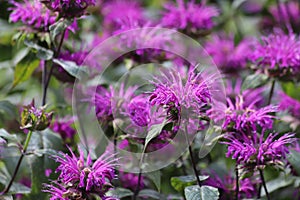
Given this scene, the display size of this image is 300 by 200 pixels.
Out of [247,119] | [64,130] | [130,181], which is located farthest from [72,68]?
[247,119]

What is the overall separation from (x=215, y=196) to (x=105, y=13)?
1316mm

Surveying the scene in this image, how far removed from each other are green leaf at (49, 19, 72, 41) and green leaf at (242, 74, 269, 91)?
545 mm

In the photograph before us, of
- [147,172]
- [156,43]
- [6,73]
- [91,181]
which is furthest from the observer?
[6,73]

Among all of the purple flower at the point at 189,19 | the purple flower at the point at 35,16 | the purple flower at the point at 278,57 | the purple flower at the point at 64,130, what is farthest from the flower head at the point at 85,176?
the purple flower at the point at 189,19

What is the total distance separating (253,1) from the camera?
8.57 feet

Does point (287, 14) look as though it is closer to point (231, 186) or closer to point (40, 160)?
point (231, 186)

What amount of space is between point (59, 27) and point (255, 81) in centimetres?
59

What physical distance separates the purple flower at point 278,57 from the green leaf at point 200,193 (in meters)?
0.51

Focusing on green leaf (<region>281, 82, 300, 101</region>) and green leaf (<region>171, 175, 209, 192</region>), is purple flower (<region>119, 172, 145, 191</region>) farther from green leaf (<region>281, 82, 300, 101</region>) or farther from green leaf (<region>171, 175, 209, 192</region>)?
green leaf (<region>281, 82, 300, 101</region>)

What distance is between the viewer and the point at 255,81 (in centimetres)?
158

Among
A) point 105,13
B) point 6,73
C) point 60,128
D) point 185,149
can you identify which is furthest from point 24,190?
point 105,13

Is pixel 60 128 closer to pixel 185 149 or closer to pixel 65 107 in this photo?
A: pixel 65 107

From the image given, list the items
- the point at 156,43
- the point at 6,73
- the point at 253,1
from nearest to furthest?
the point at 156,43
the point at 6,73
the point at 253,1

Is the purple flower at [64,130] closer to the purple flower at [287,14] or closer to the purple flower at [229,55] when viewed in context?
the purple flower at [229,55]
